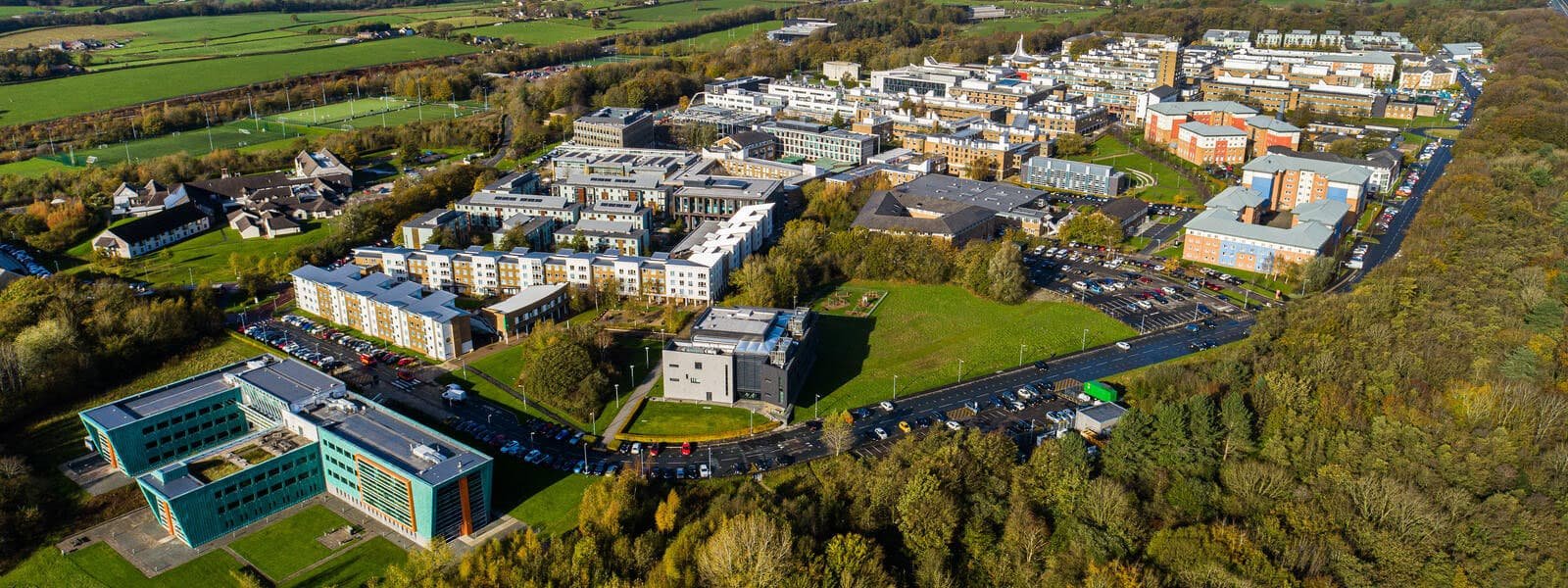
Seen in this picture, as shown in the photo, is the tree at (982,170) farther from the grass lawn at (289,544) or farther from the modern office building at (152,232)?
the grass lawn at (289,544)

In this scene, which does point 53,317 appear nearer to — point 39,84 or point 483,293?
point 483,293

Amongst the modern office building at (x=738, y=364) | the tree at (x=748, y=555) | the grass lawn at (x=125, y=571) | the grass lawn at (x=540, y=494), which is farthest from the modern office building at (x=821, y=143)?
the grass lawn at (x=125, y=571)

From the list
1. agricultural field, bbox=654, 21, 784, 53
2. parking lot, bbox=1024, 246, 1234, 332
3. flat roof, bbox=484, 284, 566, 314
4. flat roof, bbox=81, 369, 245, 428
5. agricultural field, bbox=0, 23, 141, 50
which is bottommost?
parking lot, bbox=1024, 246, 1234, 332

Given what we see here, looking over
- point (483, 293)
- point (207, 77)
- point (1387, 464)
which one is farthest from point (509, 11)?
point (1387, 464)

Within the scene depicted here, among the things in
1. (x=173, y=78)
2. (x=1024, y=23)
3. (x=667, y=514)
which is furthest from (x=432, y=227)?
(x=1024, y=23)

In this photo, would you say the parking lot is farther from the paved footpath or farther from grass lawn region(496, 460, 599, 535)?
grass lawn region(496, 460, 599, 535)

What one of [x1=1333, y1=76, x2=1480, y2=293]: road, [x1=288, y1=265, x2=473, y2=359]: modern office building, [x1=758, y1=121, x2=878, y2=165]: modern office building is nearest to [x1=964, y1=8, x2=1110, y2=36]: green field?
[x1=1333, y1=76, x2=1480, y2=293]: road
